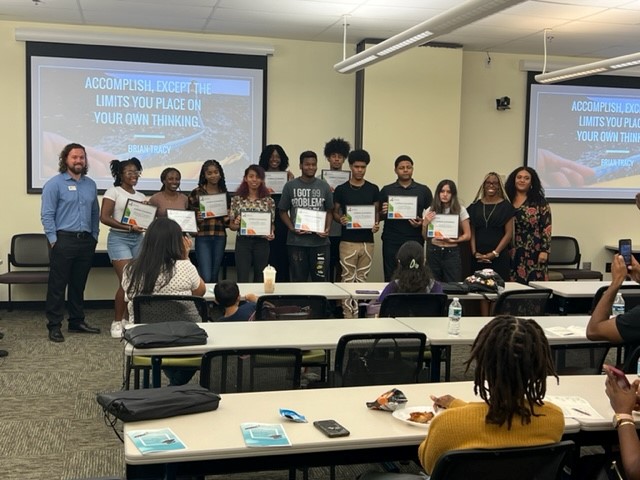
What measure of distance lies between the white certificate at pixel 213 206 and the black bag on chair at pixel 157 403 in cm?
424

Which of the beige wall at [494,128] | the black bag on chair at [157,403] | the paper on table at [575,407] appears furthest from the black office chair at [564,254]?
the black bag on chair at [157,403]

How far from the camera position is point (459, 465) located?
1.86 m

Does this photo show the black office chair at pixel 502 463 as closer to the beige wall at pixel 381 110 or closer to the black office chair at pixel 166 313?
the black office chair at pixel 166 313

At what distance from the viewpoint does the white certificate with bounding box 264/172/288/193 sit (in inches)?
285

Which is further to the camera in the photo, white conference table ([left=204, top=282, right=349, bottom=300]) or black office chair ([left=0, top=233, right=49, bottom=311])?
black office chair ([left=0, top=233, right=49, bottom=311])

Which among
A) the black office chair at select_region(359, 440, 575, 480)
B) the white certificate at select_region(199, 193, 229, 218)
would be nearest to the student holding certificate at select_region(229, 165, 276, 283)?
the white certificate at select_region(199, 193, 229, 218)

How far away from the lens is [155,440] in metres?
2.14

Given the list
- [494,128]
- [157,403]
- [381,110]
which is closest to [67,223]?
[381,110]

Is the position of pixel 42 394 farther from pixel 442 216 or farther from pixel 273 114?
pixel 273 114

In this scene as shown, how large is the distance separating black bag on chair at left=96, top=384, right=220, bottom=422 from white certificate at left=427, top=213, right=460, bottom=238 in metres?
4.11

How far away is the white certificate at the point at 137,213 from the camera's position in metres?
6.35

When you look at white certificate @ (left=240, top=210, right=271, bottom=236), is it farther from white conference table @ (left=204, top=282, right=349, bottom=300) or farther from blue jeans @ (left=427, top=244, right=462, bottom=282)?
blue jeans @ (left=427, top=244, right=462, bottom=282)

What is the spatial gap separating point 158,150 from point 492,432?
655cm

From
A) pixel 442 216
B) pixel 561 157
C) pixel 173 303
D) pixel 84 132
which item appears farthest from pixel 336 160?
pixel 173 303
